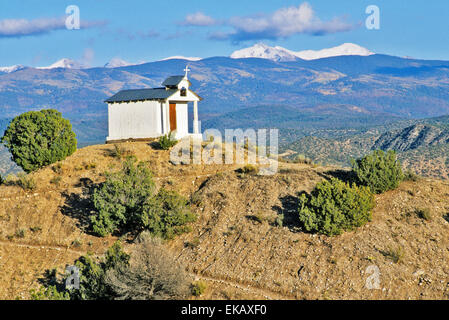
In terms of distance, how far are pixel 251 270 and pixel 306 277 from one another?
8.49 ft

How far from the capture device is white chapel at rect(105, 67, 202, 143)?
39.7 m

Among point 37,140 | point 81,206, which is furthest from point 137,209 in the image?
point 37,140

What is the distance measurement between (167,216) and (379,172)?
12.1 m

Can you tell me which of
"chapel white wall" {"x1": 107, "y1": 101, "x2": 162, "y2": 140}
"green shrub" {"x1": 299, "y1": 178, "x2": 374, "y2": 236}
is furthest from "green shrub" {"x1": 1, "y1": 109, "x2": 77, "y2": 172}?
"green shrub" {"x1": 299, "y1": 178, "x2": 374, "y2": 236}

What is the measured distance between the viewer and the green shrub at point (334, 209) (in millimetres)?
26156

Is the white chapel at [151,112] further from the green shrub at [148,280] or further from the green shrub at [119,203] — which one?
the green shrub at [148,280]

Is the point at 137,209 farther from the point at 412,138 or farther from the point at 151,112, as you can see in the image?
the point at 412,138

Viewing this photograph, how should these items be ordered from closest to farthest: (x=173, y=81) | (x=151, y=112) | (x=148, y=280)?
(x=148, y=280)
(x=151, y=112)
(x=173, y=81)

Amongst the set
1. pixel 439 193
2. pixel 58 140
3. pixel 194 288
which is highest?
pixel 58 140

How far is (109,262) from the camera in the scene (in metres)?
23.5

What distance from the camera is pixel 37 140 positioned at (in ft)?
117

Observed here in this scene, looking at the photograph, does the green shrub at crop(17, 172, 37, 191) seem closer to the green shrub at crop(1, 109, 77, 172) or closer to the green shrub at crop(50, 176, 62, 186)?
the green shrub at crop(50, 176, 62, 186)

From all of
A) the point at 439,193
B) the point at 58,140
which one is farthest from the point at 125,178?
the point at 439,193
